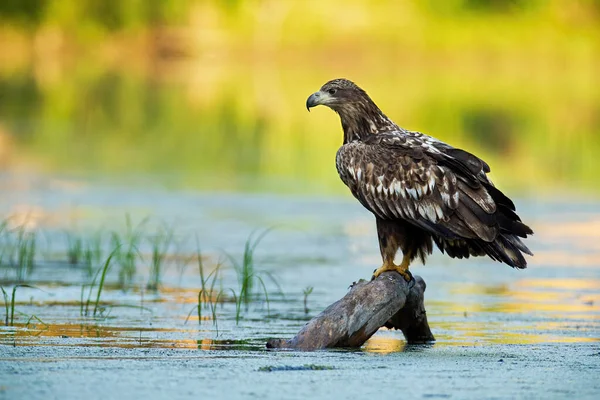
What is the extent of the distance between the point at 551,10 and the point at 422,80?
34.7m

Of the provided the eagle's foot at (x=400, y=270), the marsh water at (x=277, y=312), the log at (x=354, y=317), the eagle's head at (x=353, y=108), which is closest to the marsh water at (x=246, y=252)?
the marsh water at (x=277, y=312)

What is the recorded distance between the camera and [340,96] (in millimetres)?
8711

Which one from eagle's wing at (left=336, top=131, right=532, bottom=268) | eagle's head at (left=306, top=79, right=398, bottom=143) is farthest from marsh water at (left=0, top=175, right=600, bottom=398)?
eagle's head at (left=306, top=79, right=398, bottom=143)

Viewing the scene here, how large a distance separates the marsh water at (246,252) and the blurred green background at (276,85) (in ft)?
0.47

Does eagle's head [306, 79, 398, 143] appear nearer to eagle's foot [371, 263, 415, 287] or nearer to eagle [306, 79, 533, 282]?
eagle [306, 79, 533, 282]

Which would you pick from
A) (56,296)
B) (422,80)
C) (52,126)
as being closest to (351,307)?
(56,296)

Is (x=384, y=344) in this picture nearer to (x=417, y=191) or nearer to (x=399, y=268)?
(x=399, y=268)

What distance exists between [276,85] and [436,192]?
128 ft

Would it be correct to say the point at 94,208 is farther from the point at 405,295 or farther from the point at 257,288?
the point at 405,295

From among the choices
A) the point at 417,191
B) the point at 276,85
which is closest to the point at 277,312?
the point at 417,191

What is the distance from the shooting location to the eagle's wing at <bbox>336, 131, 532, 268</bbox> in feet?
25.6

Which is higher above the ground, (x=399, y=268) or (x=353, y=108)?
(x=353, y=108)

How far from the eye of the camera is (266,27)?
7550 centimetres

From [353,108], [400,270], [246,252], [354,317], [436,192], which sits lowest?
[354,317]
